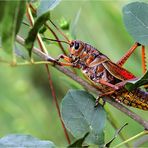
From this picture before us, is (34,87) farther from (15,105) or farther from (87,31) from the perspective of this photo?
(87,31)

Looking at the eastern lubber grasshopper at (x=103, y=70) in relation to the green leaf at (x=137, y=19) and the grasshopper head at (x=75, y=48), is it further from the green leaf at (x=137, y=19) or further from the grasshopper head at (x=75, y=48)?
the green leaf at (x=137, y=19)

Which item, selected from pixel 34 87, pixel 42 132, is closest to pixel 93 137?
pixel 42 132

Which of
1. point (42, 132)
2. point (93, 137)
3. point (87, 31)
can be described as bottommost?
point (42, 132)

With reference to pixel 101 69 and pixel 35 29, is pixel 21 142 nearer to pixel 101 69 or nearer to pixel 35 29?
pixel 35 29

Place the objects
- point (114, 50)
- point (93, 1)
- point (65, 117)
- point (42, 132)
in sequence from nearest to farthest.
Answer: point (65, 117) → point (93, 1) → point (114, 50) → point (42, 132)

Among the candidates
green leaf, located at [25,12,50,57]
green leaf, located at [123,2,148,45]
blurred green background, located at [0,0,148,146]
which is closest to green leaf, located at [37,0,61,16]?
green leaf, located at [25,12,50,57]

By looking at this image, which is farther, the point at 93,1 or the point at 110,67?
the point at 93,1

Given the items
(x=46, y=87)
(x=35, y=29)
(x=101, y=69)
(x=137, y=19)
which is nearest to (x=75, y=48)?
(x=101, y=69)
